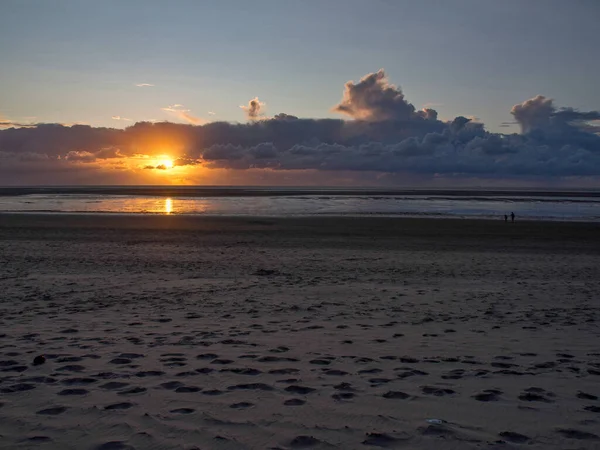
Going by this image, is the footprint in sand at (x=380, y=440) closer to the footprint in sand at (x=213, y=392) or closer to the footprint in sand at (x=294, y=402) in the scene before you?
the footprint in sand at (x=294, y=402)

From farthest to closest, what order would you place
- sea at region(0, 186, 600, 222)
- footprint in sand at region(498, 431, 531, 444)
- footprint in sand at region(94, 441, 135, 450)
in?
1. sea at region(0, 186, 600, 222)
2. footprint in sand at region(498, 431, 531, 444)
3. footprint in sand at region(94, 441, 135, 450)

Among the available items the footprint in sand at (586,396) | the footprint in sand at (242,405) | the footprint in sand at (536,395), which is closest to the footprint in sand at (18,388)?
the footprint in sand at (242,405)

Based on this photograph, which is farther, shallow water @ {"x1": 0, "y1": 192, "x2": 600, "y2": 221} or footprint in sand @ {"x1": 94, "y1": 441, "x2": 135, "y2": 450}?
shallow water @ {"x1": 0, "y1": 192, "x2": 600, "y2": 221}

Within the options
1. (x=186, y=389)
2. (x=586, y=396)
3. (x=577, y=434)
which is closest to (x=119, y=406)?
(x=186, y=389)

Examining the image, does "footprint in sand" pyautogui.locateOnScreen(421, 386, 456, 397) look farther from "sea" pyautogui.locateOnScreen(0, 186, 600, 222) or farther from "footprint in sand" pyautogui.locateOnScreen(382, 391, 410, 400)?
"sea" pyautogui.locateOnScreen(0, 186, 600, 222)

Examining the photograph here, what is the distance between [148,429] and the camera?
443 cm

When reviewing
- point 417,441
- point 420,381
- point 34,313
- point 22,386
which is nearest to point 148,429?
point 22,386

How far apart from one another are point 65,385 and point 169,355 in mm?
1419

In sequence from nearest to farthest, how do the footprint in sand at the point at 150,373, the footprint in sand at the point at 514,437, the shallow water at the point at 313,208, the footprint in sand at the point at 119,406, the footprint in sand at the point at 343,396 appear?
the footprint in sand at the point at 514,437 → the footprint in sand at the point at 119,406 → the footprint in sand at the point at 343,396 → the footprint in sand at the point at 150,373 → the shallow water at the point at 313,208

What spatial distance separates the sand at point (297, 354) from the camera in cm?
447

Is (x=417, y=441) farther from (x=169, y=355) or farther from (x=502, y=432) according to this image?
(x=169, y=355)

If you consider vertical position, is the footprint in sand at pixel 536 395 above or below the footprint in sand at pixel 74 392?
below

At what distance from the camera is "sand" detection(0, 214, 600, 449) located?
4.47 m

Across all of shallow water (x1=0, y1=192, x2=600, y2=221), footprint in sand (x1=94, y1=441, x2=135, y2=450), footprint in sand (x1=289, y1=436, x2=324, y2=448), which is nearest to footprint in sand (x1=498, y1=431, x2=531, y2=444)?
footprint in sand (x1=289, y1=436, x2=324, y2=448)
